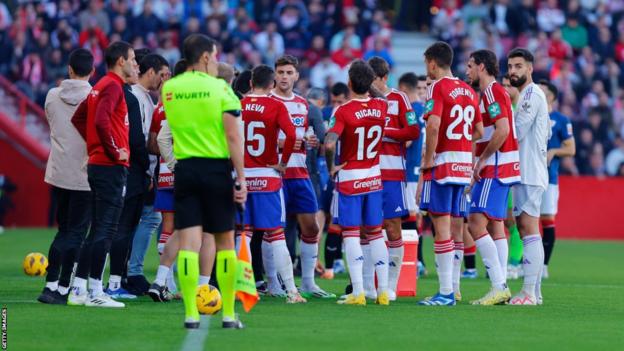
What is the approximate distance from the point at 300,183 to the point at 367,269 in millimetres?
1122

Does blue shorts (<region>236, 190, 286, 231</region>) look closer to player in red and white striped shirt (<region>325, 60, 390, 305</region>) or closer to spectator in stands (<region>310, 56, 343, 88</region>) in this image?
player in red and white striped shirt (<region>325, 60, 390, 305</region>)

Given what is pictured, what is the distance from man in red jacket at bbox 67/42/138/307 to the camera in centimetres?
1168

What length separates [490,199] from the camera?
41.9ft

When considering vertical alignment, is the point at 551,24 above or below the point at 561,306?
above

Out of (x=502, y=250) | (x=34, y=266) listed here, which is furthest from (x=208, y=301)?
(x=34, y=266)

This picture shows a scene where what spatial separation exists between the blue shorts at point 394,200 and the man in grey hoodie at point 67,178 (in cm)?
305

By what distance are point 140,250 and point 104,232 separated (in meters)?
1.85

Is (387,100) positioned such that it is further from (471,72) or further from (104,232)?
(104,232)

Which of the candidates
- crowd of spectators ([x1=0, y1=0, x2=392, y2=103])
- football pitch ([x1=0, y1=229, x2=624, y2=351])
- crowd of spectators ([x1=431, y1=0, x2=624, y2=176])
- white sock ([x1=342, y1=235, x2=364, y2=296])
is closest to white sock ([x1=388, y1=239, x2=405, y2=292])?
football pitch ([x1=0, y1=229, x2=624, y2=351])

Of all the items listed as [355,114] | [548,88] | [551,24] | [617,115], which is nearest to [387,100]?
[355,114]

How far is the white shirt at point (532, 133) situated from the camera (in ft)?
42.5

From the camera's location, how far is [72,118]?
12.2m

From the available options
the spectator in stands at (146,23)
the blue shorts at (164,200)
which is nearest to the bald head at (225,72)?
the blue shorts at (164,200)

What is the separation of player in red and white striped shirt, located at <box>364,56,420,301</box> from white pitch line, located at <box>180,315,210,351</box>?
3.16 m
